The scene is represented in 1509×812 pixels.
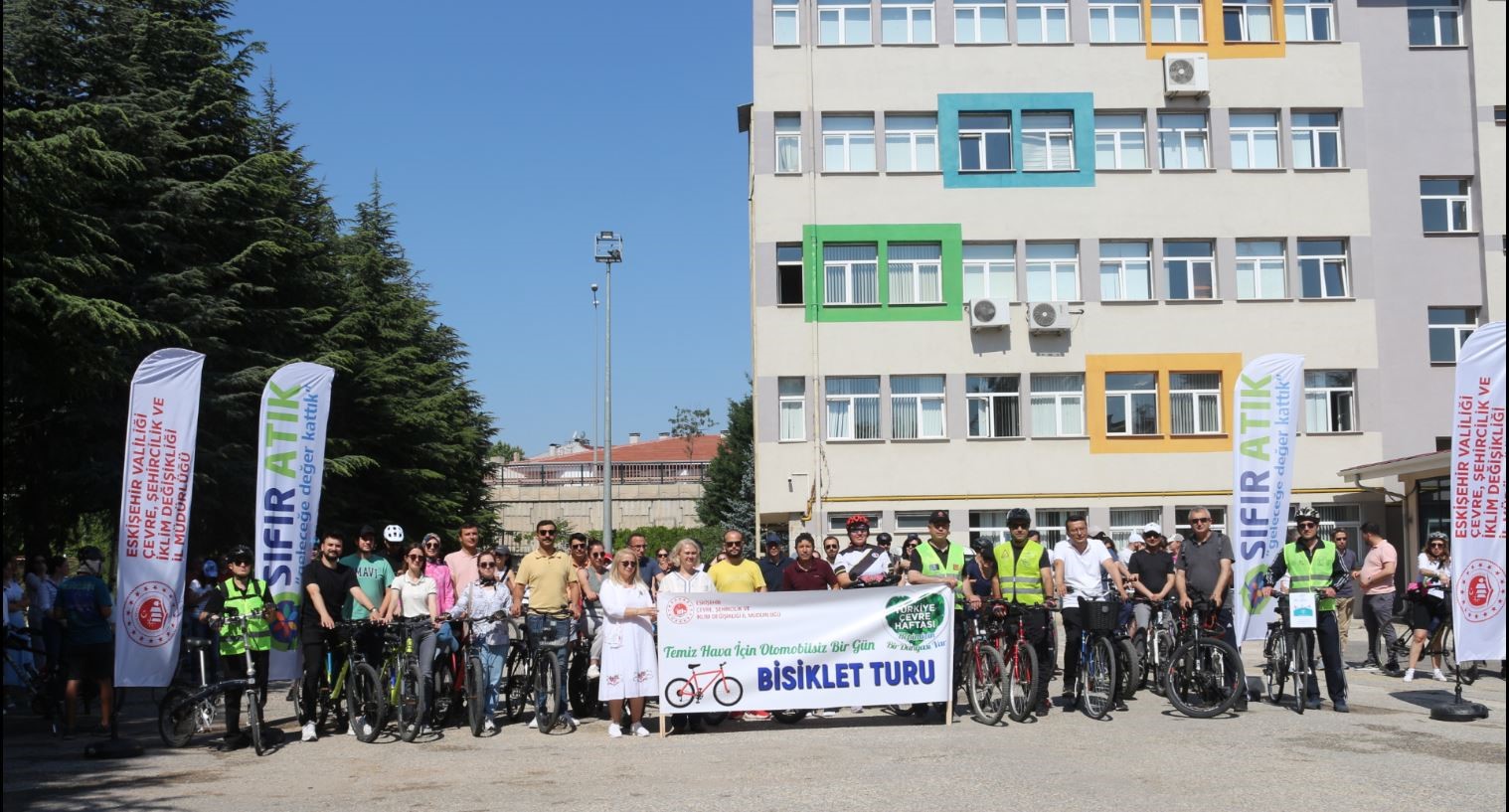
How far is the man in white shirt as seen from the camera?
14.3 meters

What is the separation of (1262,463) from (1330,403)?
72.8 feet

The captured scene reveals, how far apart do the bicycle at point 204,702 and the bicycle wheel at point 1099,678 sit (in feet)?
23.5

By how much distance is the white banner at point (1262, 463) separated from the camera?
15.2m

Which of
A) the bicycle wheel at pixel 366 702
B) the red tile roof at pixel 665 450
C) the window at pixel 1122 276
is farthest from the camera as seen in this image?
the red tile roof at pixel 665 450

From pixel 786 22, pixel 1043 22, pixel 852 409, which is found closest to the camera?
pixel 852 409

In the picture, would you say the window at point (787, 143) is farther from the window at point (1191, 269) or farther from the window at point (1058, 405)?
the window at point (1191, 269)

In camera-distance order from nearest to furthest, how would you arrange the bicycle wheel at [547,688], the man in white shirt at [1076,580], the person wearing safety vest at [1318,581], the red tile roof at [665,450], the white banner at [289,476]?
the bicycle wheel at [547,688]
the person wearing safety vest at [1318,581]
the man in white shirt at [1076,580]
the white banner at [289,476]
the red tile roof at [665,450]

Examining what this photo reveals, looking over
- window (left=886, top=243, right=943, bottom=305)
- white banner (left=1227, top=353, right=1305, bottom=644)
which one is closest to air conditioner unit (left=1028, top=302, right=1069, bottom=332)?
window (left=886, top=243, right=943, bottom=305)

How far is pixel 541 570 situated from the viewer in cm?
1400

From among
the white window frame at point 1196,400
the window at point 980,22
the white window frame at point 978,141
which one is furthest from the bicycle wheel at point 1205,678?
the window at point 980,22

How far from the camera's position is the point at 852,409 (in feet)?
117

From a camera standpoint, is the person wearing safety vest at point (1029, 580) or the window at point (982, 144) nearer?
the person wearing safety vest at point (1029, 580)

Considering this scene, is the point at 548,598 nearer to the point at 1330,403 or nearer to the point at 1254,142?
the point at 1330,403

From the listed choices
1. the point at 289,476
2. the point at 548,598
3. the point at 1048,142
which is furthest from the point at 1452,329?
the point at 289,476
